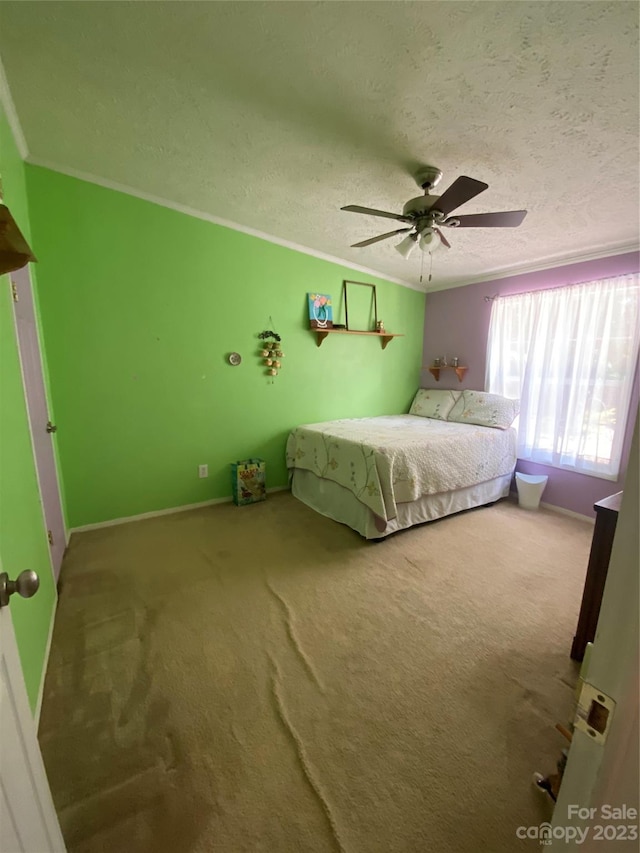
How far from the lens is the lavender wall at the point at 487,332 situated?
2922 mm

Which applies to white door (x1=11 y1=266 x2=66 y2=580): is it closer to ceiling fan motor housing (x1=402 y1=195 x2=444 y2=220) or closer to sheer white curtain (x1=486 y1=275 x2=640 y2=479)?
ceiling fan motor housing (x1=402 y1=195 x2=444 y2=220)

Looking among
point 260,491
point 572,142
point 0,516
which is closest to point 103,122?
point 0,516

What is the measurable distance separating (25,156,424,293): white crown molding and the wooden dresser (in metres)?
3.12

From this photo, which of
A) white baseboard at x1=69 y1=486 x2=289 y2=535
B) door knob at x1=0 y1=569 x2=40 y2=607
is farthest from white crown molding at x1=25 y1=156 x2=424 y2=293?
door knob at x1=0 y1=569 x2=40 y2=607

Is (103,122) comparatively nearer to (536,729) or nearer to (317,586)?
(317,586)

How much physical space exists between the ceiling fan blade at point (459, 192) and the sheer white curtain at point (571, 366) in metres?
1.86

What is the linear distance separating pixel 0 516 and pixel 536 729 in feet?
6.67

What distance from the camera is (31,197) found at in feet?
7.53

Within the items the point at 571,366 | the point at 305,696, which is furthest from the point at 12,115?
the point at 571,366

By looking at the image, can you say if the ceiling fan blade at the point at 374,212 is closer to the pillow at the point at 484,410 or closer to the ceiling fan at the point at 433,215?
the ceiling fan at the point at 433,215

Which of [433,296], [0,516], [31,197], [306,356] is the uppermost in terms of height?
[31,197]

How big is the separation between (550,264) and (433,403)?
5.63ft

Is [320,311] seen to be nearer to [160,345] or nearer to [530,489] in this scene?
[160,345]

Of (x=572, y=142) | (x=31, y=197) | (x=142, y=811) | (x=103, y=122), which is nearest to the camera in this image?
(x=142, y=811)
